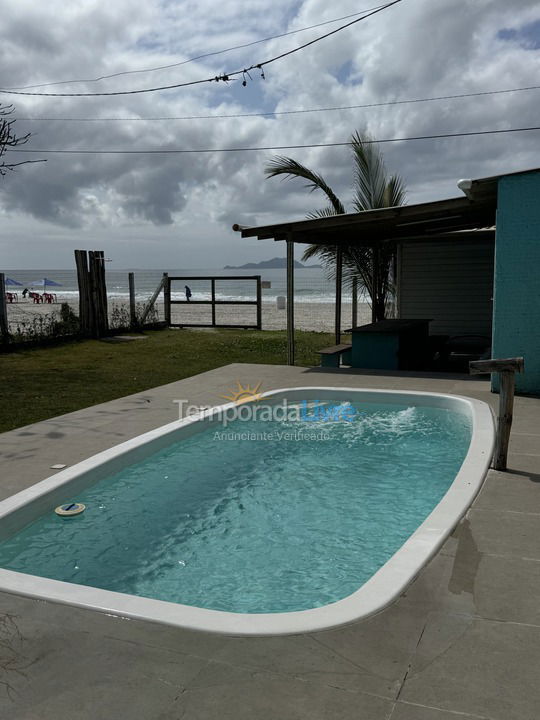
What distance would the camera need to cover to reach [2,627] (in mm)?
2693

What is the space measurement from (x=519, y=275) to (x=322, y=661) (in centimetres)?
657

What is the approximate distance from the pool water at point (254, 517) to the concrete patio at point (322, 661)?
91 cm

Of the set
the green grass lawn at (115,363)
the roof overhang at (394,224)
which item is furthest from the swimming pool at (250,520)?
the roof overhang at (394,224)

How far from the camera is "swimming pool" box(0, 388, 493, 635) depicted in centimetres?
313

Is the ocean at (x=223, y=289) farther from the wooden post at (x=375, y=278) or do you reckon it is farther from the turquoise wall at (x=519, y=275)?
the turquoise wall at (x=519, y=275)

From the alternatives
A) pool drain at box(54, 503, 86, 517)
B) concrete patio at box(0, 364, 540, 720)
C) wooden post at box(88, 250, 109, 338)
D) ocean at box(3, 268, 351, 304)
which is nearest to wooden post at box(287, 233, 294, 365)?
pool drain at box(54, 503, 86, 517)

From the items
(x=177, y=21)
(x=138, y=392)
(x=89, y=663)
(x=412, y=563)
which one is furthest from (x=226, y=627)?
(x=177, y=21)

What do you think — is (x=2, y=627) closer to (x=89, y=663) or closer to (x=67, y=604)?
(x=67, y=604)

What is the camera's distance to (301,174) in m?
14.3

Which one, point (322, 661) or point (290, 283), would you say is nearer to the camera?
point (322, 661)

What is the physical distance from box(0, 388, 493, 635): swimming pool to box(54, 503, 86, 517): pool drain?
0.05 metres

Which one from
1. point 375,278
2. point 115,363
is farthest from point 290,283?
point 375,278

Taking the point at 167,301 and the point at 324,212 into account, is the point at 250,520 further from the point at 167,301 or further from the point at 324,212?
the point at 167,301

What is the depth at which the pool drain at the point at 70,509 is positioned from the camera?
4514 mm
